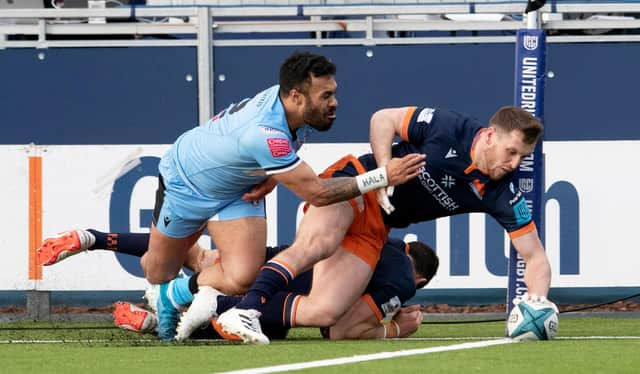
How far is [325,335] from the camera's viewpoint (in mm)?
8453

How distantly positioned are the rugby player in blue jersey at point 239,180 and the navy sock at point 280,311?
32 centimetres

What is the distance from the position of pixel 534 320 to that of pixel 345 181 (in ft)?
4.13

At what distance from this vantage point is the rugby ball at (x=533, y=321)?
7746 mm

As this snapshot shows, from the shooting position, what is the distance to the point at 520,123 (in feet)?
25.4

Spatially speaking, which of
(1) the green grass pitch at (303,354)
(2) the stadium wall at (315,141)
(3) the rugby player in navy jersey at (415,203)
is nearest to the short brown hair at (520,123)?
(3) the rugby player in navy jersey at (415,203)

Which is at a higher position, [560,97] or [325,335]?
[560,97]

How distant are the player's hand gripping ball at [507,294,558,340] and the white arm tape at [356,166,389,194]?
1.01 metres

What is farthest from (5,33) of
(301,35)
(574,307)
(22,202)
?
(574,307)

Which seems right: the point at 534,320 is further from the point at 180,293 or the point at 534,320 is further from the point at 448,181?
the point at 180,293

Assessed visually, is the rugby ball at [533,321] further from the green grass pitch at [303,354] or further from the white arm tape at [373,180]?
the white arm tape at [373,180]

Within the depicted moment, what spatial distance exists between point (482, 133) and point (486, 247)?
2.91 metres

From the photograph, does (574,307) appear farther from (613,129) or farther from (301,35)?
(301,35)

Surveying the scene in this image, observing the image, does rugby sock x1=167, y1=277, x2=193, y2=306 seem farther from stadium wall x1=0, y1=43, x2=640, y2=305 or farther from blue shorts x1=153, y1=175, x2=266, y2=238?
stadium wall x1=0, y1=43, x2=640, y2=305

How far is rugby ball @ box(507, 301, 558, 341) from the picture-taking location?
7.75m
